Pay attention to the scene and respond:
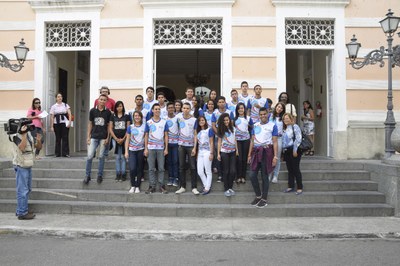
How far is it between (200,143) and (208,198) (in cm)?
118

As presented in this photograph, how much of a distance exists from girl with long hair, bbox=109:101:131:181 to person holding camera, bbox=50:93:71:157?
8.29ft

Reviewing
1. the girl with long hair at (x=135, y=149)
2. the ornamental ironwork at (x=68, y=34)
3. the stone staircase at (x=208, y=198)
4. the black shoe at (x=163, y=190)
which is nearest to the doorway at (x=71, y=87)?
the ornamental ironwork at (x=68, y=34)

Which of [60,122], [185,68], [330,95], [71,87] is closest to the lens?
[60,122]

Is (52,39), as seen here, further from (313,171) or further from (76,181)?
(313,171)

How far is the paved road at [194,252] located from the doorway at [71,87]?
18.4 feet

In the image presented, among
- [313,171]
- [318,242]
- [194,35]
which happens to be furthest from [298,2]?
[318,242]

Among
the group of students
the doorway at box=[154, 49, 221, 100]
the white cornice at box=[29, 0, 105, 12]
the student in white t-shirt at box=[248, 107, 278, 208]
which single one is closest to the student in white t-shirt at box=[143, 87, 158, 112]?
the group of students

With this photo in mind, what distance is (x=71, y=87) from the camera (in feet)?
41.5

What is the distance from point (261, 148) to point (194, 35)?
4.58 meters

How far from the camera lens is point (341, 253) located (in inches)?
193

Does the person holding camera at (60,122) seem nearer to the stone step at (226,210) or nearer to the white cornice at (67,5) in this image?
the white cornice at (67,5)

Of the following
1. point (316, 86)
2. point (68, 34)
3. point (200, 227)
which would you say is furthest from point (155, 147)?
point (316, 86)

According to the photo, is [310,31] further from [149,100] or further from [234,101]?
[149,100]

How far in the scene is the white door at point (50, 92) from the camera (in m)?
10.2
